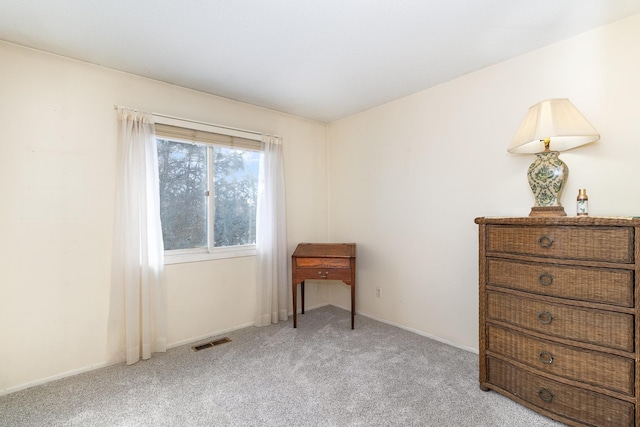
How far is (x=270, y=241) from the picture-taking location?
3195 mm

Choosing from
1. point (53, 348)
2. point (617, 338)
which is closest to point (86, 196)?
point (53, 348)

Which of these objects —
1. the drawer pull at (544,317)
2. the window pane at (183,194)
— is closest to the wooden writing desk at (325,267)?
the window pane at (183,194)

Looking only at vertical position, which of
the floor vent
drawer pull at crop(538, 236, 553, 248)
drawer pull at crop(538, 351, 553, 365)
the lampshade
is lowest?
the floor vent

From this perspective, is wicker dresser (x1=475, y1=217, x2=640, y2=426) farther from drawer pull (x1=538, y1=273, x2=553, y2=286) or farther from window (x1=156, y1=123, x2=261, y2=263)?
window (x1=156, y1=123, x2=261, y2=263)

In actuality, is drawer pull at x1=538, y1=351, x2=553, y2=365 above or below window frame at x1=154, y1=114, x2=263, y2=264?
below

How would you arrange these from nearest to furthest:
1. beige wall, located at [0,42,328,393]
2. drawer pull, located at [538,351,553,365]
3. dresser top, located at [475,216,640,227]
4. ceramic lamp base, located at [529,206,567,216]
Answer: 1. dresser top, located at [475,216,640,227]
2. drawer pull, located at [538,351,553,365]
3. ceramic lamp base, located at [529,206,567,216]
4. beige wall, located at [0,42,328,393]

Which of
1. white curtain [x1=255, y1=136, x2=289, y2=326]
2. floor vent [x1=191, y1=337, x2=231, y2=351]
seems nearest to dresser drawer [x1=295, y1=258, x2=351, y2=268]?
white curtain [x1=255, y1=136, x2=289, y2=326]

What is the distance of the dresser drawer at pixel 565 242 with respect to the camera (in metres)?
1.46

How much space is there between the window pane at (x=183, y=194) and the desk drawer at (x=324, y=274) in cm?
100

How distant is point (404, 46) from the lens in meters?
2.09

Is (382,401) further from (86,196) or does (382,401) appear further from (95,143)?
(95,143)

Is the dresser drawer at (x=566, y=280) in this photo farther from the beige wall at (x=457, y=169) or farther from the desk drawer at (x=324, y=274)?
the desk drawer at (x=324, y=274)

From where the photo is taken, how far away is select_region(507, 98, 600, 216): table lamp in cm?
173

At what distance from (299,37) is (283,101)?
116 cm
